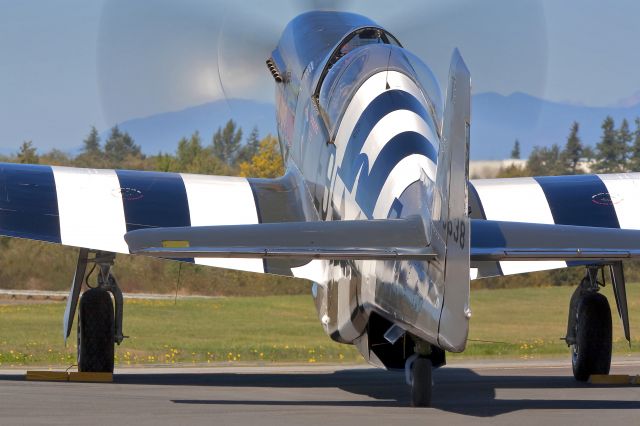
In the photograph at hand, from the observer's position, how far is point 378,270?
1257 centimetres

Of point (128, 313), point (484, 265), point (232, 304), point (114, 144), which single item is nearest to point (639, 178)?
point (484, 265)

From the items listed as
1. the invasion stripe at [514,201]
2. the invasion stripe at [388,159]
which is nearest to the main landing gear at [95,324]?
the invasion stripe at [388,159]

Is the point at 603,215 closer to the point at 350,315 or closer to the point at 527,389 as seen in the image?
the point at 527,389

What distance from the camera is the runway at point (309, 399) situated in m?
11.3

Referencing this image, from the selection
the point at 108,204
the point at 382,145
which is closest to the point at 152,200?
the point at 108,204

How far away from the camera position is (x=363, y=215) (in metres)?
13.2

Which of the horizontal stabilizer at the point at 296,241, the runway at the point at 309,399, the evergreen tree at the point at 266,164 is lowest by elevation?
the runway at the point at 309,399

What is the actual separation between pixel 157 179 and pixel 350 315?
13.0 ft

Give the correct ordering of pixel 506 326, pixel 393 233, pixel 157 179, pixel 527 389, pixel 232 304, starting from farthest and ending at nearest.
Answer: pixel 232 304 < pixel 506 326 < pixel 157 179 < pixel 527 389 < pixel 393 233

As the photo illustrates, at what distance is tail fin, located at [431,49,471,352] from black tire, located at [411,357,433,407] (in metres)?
1.20

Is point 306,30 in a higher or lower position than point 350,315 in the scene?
higher

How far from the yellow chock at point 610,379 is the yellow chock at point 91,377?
5.30 metres

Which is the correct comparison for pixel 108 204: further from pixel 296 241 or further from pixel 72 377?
pixel 296 241

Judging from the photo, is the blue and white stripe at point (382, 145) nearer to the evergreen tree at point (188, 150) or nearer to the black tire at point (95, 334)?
the black tire at point (95, 334)
